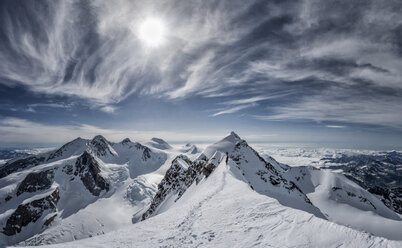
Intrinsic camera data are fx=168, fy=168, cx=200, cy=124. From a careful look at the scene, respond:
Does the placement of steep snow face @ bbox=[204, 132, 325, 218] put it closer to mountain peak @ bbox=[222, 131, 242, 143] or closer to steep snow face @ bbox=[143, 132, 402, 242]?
steep snow face @ bbox=[143, 132, 402, 242]

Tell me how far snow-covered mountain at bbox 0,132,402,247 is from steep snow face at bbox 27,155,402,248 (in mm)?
50

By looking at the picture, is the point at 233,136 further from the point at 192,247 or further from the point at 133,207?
the point at 133,207

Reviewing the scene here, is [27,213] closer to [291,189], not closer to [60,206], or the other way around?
[60,206]

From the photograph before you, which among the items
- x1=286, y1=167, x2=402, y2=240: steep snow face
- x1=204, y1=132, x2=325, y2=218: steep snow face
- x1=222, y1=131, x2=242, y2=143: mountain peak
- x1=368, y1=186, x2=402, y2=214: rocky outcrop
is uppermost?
x1=222, y1=131, x2=242, y2=143: mountain peak

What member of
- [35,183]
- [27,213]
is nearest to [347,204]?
[27,213]

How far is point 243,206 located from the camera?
48.4 ft

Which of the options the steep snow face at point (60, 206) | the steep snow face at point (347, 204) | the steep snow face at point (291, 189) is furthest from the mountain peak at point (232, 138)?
the steep snow face at point (60, 206)

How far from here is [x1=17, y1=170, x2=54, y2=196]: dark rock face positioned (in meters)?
173

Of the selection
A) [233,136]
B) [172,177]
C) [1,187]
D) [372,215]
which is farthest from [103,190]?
[372,215]

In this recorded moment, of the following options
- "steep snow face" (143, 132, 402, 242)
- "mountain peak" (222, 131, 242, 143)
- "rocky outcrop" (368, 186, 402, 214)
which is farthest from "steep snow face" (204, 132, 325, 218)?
"rocky outcrop" (368, 186, 402, 214)

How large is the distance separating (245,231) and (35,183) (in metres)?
248

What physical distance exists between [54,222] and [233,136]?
16530 cm

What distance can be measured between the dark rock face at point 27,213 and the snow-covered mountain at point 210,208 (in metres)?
0.65

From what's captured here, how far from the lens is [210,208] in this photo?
16.5m
